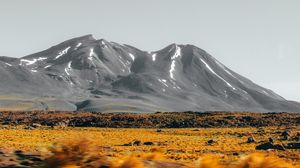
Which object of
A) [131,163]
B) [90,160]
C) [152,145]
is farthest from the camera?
[152,145]

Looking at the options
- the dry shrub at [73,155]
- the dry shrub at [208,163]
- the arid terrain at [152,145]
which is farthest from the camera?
the arid terrain at [152,145]

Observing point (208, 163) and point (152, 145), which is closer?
point (208, 163)

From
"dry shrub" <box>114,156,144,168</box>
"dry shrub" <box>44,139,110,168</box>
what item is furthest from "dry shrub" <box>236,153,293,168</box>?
"dry shrub" <box>44,139,110,168</box>

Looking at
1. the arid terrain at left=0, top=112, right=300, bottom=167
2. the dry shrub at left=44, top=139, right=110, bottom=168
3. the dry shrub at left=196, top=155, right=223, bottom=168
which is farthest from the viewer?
the arid terrain at left=0, top=112, right=300, bottom=167

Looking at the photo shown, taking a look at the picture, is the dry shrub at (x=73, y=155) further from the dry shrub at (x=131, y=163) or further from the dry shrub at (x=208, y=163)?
the dry shrub at (x=208, y=163)

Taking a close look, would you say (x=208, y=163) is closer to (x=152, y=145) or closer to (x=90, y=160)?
(x=90, y=160)

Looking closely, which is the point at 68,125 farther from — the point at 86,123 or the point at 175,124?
the point at 175,124

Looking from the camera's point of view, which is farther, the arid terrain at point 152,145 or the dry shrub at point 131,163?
the arid terrain at point 152,145

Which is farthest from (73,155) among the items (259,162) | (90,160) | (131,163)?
(259,162)

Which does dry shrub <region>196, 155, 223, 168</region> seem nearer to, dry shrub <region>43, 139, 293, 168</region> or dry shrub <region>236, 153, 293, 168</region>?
dry shrub <region>43, 139, 293, 168</region>

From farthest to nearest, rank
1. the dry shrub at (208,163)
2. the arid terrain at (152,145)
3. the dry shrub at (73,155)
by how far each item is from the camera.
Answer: the arid terrain at (152,145), the dry shrub at (208,163), the dry shrub at (73,155)

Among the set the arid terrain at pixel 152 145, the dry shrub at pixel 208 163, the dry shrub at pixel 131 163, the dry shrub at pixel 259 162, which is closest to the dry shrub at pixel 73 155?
the arid terrain at pixel 152 145

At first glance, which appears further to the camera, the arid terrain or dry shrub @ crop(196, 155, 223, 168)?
the arid terrain

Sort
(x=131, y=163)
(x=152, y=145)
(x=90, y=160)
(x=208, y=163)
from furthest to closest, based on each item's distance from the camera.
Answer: (x=152, y=145) → (x=90, y=160) → (x=208, y=163) → (x=131, y=163)
